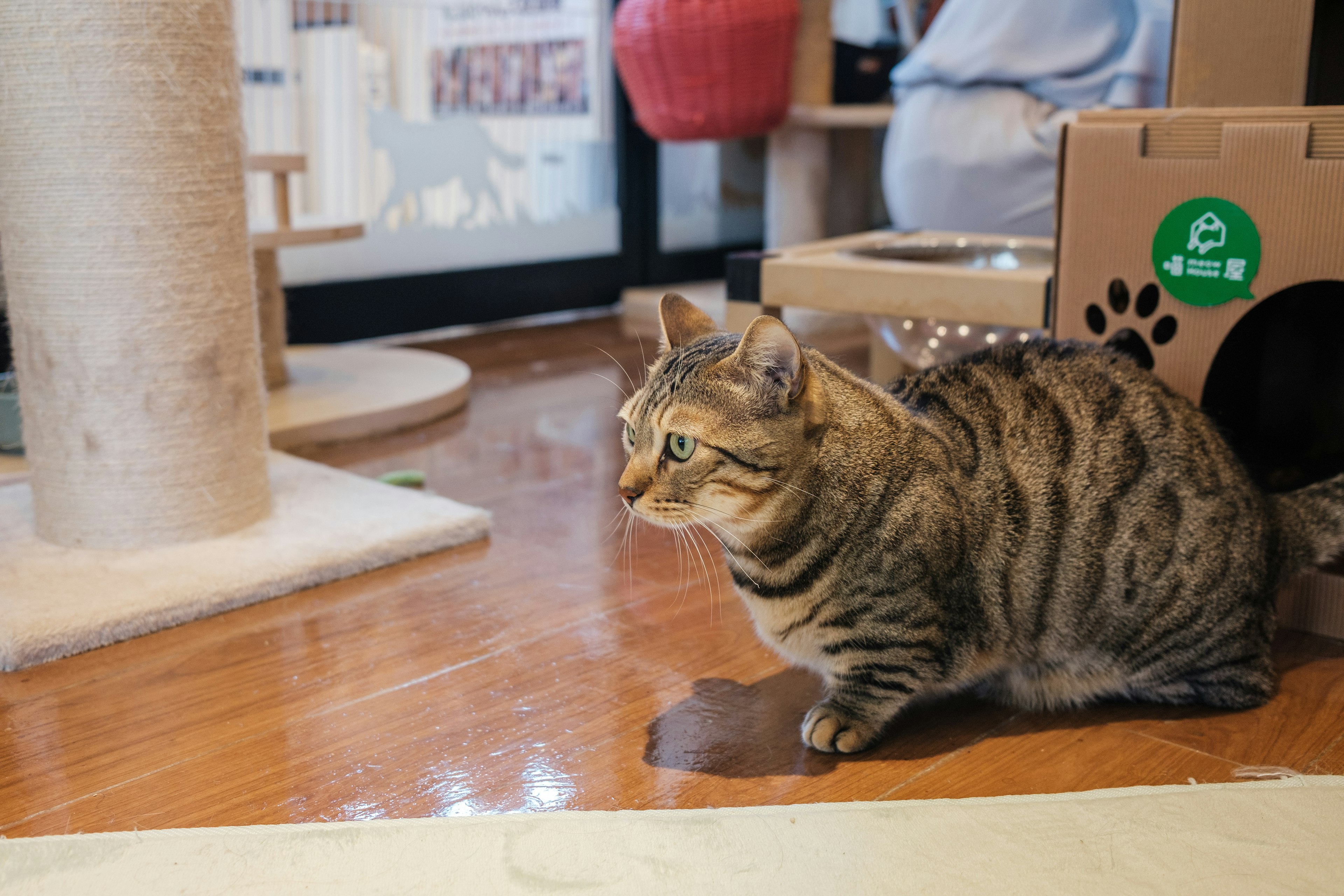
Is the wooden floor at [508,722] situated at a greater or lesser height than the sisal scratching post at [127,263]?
lesser

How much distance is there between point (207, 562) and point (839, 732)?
2.91 ft

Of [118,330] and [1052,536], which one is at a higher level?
[118,330]

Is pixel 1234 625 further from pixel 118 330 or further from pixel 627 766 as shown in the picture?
pixel 118 330

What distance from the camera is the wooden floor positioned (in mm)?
1051

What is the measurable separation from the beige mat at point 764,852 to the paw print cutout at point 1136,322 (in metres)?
0.57

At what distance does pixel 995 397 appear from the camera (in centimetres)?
121

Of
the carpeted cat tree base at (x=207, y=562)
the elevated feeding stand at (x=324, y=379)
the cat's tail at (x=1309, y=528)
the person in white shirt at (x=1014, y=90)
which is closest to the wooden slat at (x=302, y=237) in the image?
the elevated feeding stand at (x=324, y=379)

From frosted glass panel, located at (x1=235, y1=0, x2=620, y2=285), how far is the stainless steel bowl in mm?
1223

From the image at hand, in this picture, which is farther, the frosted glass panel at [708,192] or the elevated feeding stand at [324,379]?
the frosted glass panel at [708,192]

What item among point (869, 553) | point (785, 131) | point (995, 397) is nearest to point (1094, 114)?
point (995, 397)

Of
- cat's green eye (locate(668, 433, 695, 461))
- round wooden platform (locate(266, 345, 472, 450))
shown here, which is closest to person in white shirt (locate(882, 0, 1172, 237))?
round wooden platform (locate(266, 345, 472, 450))

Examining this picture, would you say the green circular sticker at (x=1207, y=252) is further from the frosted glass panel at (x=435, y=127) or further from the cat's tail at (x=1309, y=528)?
the frosted glass panel at (x=435, y=127)

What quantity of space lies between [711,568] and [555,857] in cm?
72

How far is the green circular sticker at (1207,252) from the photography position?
130cm
